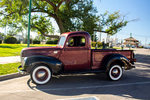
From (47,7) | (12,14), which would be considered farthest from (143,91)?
(12,14)

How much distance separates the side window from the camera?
5.20 metres

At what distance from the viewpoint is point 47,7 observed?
53.3 feet

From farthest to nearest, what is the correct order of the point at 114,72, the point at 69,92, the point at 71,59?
1. the point at 114,72
2. the point at 71,59
3. the point at 69,92

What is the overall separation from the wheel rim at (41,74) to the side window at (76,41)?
1.43m

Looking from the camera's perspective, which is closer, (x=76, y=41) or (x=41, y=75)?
(x=41, y=75)

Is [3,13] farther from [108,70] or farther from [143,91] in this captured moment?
[143,91]

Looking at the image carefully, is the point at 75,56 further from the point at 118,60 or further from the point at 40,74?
the point at 118,60

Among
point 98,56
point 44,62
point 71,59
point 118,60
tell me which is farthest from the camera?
point 118,60

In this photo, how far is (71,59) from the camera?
504 centimetres

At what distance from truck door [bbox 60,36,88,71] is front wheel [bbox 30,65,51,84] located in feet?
2.42

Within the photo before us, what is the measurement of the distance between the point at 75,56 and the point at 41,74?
1486mm

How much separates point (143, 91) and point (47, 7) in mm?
15077

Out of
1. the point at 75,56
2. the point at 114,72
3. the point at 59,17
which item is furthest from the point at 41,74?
the point at 59,17

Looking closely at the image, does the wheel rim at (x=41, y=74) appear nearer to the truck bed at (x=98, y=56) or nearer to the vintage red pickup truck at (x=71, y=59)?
the vintage red pickup truck at (x=71, y=59)
